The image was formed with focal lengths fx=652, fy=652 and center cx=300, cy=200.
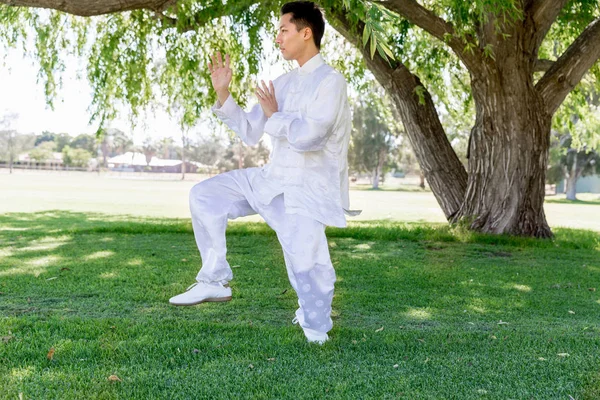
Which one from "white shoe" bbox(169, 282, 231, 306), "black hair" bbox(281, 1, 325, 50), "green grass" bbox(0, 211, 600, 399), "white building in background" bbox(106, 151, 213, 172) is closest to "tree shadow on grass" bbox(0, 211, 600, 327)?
A: "green grass" bbox(0, 211, 600, 399)

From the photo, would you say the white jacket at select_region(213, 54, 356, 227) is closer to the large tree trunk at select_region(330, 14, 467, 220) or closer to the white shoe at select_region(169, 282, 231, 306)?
the white shoe at select_region(169, 282, 231, 306)

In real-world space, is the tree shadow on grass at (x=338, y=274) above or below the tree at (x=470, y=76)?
below

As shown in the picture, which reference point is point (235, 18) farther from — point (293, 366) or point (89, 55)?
point (293, 366)

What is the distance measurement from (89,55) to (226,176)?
7.62 metres

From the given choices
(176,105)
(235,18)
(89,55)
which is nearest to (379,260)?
(235,18)

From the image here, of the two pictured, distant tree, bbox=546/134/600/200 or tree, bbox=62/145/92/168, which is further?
tree, bbox=62/145/92/168

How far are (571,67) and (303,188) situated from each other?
735cm

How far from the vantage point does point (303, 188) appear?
12.2 feet

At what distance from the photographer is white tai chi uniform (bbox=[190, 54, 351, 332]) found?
362cm

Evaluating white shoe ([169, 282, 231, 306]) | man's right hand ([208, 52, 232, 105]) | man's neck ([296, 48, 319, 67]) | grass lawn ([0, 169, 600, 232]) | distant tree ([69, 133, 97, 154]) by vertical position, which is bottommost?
grass lawn ([0, 169, 600, 232])

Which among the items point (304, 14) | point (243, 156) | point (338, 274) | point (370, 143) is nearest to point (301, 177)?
point (304, 14)

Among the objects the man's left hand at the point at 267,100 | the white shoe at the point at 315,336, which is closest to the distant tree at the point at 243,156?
the man's left hand at the point at 267,100

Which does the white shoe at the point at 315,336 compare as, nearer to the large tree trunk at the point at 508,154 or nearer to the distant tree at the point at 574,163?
the large tree trunk at the point at 508,154

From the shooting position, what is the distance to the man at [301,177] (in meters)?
3.64
